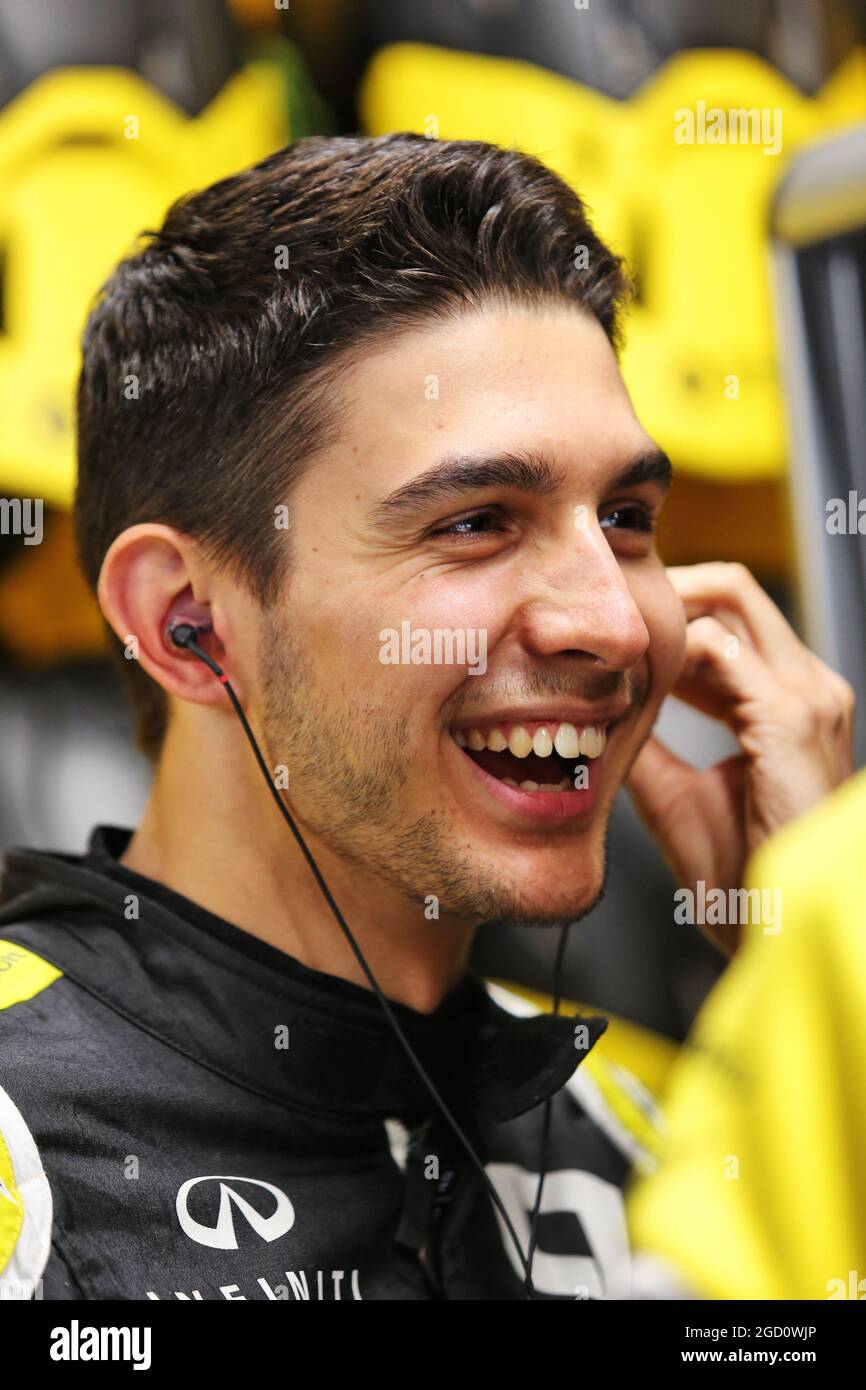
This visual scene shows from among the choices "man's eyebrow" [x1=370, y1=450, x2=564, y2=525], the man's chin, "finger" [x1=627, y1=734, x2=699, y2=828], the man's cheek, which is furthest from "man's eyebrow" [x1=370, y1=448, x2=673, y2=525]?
"finger" [x1=627, y1=734, x2=699, y2=828]

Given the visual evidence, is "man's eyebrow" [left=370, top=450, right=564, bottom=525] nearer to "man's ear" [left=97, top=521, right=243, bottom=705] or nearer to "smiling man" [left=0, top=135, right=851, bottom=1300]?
"smiling man" [left=0, top=135, right=851, bottom=1300]

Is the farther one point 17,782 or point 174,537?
A: point 17,782

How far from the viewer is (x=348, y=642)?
0.94 metres

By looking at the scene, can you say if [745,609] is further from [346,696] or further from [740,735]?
[346,696]

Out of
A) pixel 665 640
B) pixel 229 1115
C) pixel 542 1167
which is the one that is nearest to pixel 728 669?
pixel 665 640

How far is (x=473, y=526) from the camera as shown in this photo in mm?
949

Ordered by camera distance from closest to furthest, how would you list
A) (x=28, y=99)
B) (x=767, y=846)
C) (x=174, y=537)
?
(x=174, y=537), (x=767, y=846), (x=28, y=99)

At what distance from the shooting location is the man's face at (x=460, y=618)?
0.92m

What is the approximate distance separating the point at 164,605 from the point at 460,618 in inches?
8.5

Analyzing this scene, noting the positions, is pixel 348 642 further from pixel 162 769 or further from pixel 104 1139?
pixel 104 1139

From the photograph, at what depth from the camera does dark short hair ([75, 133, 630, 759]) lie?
0.95 m
